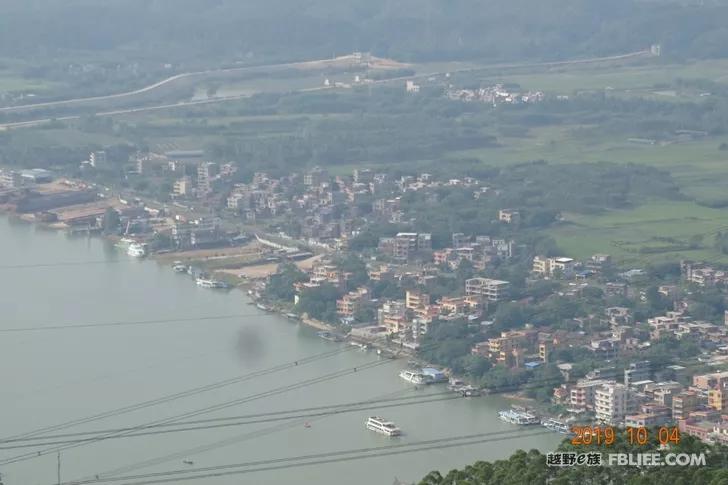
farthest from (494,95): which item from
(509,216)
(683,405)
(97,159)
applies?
(683,405)

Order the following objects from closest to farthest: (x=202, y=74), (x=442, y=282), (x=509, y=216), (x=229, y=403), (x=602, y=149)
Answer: (x=229, y=403)
(x=442, y=282)
(x=509, y=216)
(x=602, y=149)
(x=202, y=74)

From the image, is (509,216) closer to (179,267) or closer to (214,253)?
(214,253)

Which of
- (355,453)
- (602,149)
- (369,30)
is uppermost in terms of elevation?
(369,30)

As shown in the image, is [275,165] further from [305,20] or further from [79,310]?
[305,20]

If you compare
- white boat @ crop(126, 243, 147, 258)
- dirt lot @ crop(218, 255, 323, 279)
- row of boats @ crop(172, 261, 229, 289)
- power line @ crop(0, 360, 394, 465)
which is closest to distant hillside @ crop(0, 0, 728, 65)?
white boat @ crop(126, 243, 147, 258)

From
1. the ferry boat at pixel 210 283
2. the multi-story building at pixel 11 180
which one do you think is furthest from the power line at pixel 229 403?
the multi-story building at pixel 11 180

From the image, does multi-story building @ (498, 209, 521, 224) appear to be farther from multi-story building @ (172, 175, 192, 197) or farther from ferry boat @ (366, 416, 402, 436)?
→ ferry boat @ (366, 416, 402, 436)
